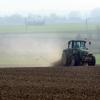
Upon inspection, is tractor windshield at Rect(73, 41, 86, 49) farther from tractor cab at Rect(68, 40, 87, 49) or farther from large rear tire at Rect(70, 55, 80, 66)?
large rear tire at Rect(70, 55, 80, 66)

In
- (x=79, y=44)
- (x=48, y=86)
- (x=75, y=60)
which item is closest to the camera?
(x=48, y=86)

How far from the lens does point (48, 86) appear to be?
59.0 ft

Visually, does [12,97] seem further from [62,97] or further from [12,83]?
[12,83]

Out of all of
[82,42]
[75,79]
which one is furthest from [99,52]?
[75,79]

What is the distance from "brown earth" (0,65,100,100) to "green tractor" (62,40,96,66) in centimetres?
996

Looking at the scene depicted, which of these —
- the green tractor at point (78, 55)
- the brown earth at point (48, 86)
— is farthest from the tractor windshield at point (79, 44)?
the brown earth at point (48, 86)

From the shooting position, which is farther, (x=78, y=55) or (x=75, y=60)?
(x=75, y=60)

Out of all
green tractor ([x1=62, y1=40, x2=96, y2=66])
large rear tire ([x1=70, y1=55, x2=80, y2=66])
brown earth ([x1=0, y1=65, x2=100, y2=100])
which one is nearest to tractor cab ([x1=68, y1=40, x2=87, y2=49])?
green tractor ([x1=62, y1=40, x2=96, y2=66])

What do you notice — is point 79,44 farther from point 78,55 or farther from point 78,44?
point 78,55

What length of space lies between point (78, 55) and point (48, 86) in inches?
622

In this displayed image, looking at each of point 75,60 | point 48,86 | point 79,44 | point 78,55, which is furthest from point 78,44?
point 48,86

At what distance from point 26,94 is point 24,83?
3.29 metres

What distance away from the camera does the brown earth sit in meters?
15.4

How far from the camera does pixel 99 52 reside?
2749 inches
